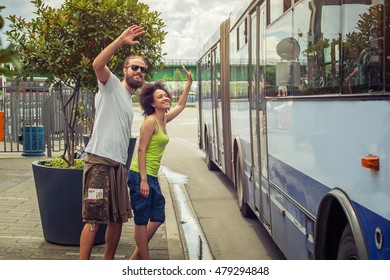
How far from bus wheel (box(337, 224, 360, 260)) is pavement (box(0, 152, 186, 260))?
8.64 ft

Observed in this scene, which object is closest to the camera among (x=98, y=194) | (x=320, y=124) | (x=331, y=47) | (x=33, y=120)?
(x=331, y=47)

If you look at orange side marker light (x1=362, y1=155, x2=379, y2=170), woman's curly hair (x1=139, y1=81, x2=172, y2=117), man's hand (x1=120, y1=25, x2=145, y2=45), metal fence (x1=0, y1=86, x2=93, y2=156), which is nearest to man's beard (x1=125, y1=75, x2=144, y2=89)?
woman's curly hair (x1=139, y1=81, x2=172, y2=117)

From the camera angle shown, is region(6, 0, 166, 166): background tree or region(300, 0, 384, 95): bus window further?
region(6, 0, 166, 166): background tree

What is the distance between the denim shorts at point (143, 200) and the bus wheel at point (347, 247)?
192cm

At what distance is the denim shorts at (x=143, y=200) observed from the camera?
199 inches

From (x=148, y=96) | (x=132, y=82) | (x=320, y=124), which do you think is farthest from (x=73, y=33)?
(x=320, y=124)

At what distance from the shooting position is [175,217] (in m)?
8.21

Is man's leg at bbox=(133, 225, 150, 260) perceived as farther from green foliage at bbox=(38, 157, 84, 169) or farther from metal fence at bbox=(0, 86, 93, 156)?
metal fence at bbox=(0, 86, 93, 156)

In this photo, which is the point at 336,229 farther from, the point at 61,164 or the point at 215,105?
the point at 215,105

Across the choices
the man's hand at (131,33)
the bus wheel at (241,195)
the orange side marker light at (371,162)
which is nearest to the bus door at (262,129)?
the bus wheel at (241,195)

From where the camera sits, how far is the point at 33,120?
53.5ft

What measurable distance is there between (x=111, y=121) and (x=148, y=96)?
0.58 m

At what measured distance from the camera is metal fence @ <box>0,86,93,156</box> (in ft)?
50.9
